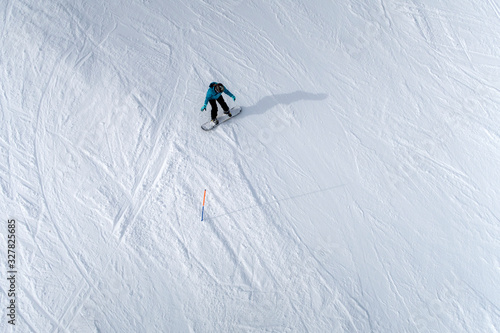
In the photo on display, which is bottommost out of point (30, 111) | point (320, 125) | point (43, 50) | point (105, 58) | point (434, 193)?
point (434, 193)

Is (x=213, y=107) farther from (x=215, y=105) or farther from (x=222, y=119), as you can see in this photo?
(x=222, y=119)

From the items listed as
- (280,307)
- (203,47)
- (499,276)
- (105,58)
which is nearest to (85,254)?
(280,307)

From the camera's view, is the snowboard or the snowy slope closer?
the snowy slope

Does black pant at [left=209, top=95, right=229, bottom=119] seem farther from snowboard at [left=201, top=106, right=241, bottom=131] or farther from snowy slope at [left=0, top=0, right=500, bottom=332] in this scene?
snowy slope at [left=0, top=0, right=500, bottom=332]

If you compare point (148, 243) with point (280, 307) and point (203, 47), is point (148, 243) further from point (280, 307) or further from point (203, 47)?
point (203, 47)

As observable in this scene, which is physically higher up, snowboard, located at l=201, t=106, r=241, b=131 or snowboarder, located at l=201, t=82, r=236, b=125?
snowboarder, located at l=201, t=82, r=236, b=125

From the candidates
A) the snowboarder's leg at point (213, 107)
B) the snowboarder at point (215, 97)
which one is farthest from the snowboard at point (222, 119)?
the snowboarder's leg at point (213, 107)

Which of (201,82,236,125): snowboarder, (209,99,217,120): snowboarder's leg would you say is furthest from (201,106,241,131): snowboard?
(209,99,217,120): snowboarder's leg

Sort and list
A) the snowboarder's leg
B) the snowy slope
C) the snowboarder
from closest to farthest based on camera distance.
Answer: the snowy slope
the snowboarder
the snowboarder's leg

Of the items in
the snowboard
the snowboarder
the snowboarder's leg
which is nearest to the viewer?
the snowboarder
